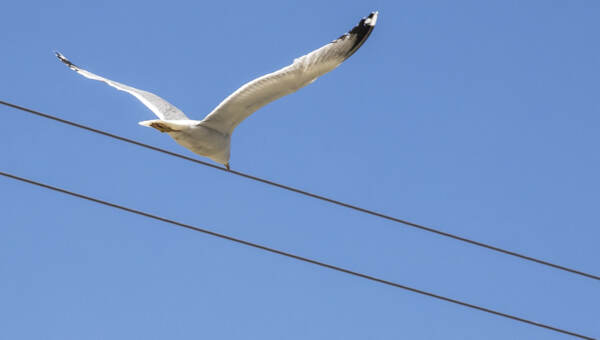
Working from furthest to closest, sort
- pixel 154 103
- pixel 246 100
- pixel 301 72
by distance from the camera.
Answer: pixel 154 103 → pixel 246 100 → pixel 301 72

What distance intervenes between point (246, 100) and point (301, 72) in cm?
64

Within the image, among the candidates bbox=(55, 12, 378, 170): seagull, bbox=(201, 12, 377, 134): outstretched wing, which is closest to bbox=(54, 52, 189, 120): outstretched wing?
bbox=(55, 12, 378, 170): seagull

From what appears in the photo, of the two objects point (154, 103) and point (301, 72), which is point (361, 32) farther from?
point (154, 103)

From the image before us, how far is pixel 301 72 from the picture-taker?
7309mm

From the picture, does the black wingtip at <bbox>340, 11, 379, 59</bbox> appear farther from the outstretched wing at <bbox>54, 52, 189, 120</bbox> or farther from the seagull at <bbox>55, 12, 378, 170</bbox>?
the outstretched wing at <bbox>54, 52, 189, 120</bbox>

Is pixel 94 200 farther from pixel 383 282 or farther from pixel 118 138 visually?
pixel 383 282

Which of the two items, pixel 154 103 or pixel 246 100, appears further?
pixel 154 103

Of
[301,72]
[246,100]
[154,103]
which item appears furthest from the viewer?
[154,103]

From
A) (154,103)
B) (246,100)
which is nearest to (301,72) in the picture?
(246,100)

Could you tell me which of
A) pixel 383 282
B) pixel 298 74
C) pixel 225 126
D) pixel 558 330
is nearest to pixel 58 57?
pixel 225 126

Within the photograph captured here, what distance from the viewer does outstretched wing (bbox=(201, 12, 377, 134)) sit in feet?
23.9

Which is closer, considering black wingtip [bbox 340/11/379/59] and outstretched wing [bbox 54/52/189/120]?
black wingtip [bbox 340/11/379/59]

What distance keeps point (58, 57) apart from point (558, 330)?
6974 mm

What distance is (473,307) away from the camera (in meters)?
5.93
